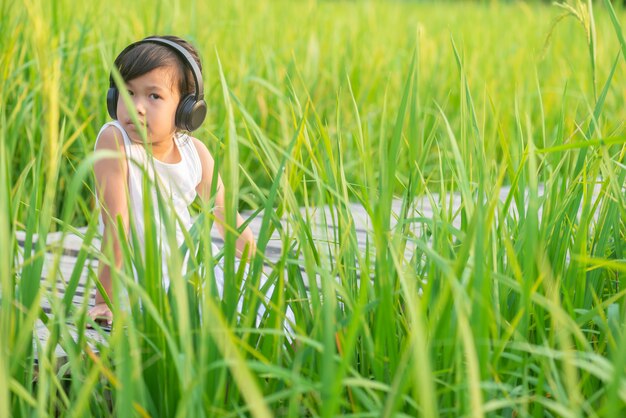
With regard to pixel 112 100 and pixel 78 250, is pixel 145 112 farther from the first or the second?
pixel 78 250

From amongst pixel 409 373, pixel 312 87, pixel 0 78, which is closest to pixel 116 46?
pixel 0 78

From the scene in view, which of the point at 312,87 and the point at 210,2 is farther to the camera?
the point at 210,2

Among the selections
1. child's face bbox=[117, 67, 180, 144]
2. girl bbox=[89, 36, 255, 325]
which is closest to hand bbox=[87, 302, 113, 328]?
girl bbox=[89, 36, 255, 325]

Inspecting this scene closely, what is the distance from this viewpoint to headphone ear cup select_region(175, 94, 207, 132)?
66.9 inches

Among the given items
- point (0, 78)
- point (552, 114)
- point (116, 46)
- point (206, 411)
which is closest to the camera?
point (206, 411)

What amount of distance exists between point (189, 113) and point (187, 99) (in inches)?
1.1

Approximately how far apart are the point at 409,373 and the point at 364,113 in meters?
2.60

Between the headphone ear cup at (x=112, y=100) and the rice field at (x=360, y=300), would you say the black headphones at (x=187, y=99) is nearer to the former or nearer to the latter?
the headphone ear cup at (x=112, y=100)

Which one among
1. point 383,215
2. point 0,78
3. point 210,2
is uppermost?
point 210,2

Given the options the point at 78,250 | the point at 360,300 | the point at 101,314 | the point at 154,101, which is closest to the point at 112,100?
the point at 154,101

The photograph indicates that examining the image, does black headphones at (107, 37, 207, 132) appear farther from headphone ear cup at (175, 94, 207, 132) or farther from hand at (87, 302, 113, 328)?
hand at (87, 302, 113, 328)

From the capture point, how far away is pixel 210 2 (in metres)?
5.66

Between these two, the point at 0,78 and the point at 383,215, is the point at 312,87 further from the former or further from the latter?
the point at 383,215

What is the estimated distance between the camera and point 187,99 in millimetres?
1708
